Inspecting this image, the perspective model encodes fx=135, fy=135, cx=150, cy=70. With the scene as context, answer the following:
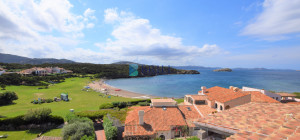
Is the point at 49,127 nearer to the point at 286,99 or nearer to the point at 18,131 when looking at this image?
the point at 18,131

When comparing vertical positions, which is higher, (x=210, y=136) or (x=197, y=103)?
(x=210, y=136)

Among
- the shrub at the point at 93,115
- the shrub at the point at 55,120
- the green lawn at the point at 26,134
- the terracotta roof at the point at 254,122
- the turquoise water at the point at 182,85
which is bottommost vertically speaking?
the turquoise water at the point at 182,85

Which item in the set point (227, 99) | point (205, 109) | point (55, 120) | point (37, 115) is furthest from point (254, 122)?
point (37, 115)

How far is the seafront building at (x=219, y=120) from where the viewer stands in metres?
4.58

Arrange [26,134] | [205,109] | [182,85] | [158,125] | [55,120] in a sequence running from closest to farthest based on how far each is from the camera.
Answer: [158,125] → [26,134] → [55,120] → [205,109] → [182,85]

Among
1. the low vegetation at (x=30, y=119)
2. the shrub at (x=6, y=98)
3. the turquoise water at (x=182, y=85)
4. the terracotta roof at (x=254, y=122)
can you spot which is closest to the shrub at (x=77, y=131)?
the low vegetation at (x=30, y=119)

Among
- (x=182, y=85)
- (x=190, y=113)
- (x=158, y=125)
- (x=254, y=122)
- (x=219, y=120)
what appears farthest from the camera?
(x=182, y=85)

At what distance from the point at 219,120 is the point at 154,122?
516 inches

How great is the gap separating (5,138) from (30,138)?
271 centimetres

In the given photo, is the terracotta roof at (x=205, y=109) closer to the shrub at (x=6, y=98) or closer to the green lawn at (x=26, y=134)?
the green lawn at (x=26, y=134)

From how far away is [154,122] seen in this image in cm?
1855

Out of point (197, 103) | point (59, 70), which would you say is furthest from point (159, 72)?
point (197, 103)

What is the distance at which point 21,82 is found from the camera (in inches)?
2219

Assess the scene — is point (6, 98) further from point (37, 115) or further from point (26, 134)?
point (26, 134)
